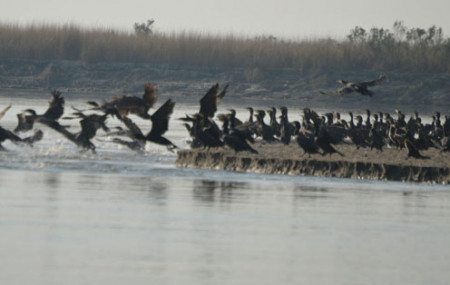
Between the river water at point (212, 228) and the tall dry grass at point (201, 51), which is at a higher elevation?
the tall dry grass at point (201, 51)

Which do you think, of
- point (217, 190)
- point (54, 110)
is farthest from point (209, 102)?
point (217, 190)

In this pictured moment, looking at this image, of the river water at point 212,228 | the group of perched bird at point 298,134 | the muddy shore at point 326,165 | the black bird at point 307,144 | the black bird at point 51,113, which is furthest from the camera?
the black bird at point 51,113

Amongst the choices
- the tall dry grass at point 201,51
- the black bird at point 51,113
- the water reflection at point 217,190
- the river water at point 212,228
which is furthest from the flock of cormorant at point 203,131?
the tall dry grass at point 201,51

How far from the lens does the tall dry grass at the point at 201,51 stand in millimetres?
64688

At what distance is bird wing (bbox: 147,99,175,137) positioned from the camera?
20.6 meters

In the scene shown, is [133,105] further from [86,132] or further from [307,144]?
[307,144]

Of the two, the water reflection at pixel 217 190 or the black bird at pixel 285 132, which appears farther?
the black bird at pixel 285 132

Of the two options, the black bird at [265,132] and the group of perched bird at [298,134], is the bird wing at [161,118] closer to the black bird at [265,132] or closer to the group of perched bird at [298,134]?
the group of perched bird at [298,134]

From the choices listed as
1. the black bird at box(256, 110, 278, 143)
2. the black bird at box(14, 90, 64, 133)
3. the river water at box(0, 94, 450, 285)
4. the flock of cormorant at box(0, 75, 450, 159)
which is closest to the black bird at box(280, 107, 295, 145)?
the flock of cormorant at box(0, 75, 450, 159)

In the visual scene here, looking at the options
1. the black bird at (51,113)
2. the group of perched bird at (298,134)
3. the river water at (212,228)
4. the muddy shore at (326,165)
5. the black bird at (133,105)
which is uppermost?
the black bird at (133,105)

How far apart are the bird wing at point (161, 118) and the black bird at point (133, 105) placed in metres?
0.67

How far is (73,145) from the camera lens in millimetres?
24875

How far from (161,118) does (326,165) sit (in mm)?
2849

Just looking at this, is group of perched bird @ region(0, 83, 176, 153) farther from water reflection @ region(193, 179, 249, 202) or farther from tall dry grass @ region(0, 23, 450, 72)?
tall dry grass @ region(0, 23, 450, 72)
